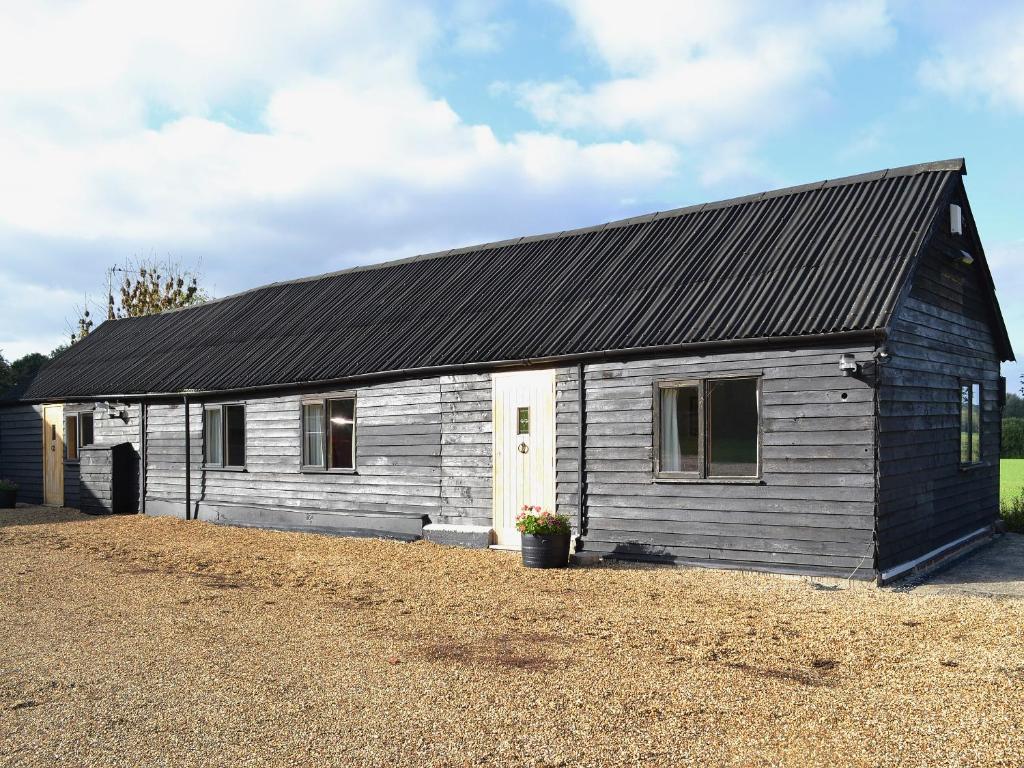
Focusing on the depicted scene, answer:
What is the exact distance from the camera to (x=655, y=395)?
11.4 metres

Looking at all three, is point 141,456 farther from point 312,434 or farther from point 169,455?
point 312,434

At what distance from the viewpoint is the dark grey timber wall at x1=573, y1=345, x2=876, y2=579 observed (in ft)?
32.7

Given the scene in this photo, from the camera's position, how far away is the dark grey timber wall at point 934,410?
34.3ft

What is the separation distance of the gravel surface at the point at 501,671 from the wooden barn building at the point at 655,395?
1229 mm

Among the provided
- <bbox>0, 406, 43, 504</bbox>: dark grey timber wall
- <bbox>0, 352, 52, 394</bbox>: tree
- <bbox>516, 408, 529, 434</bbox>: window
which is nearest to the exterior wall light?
<bbox>516, 408, 529, 434</bbox>: window

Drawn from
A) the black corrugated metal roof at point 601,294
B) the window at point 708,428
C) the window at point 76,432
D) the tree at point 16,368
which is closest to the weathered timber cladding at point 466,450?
the black corrugated metal roof at point 601,294

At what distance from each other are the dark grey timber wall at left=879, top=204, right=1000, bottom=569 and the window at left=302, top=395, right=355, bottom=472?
28.7 feet

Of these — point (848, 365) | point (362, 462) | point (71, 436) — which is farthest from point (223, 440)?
point (848, 365)

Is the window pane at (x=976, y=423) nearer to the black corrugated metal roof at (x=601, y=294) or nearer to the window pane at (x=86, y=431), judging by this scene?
the black corrugated metal roof at (x=601, y=294)

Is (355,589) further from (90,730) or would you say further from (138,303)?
(138,303)

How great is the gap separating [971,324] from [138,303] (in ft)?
125

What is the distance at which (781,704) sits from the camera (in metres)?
5.64

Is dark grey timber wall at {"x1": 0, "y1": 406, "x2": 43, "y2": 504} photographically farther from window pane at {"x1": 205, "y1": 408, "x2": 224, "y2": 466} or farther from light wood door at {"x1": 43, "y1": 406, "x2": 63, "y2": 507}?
window pane at {"x1": 205, "y1": 408, "x2": 224, "y2": 466}

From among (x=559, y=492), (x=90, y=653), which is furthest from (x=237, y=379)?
(x=90, y=653)
